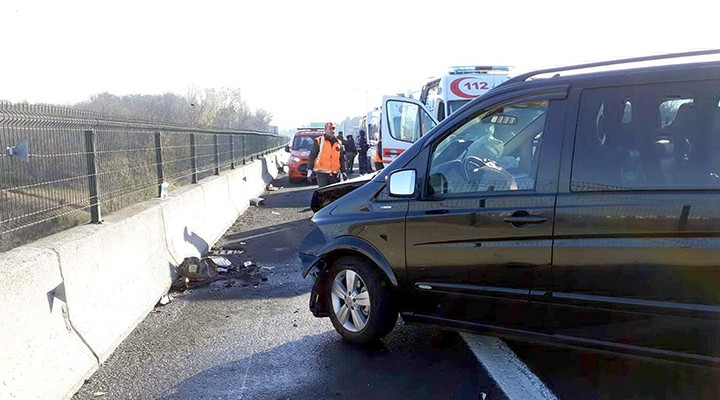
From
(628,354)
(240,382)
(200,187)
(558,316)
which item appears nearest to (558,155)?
(558,316)

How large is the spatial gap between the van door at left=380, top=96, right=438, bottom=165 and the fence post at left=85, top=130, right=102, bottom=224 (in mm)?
7509

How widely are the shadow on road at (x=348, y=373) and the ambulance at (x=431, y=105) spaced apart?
298 inches

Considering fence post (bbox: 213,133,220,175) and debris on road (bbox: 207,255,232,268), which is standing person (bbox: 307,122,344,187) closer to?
fence post (bbox: 213,133,220,175)

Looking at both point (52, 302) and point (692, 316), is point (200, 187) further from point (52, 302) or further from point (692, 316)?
point (692, 316)

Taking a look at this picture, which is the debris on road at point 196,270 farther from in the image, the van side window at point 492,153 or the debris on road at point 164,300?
the van side window at point 492,153

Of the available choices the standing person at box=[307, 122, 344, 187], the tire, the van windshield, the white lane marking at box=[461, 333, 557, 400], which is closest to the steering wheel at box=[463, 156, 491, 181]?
the tire

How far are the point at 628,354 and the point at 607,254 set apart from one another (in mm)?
Answer: 592

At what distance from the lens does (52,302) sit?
12.3ft

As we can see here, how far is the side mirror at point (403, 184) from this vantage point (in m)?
4.05

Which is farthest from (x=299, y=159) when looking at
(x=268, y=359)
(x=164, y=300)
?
(x=268, y=359)

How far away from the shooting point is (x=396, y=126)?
40.4 feet

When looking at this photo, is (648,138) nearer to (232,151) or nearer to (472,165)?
(472,165)

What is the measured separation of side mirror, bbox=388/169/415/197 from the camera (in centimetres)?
405

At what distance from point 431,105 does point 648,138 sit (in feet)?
40.9
